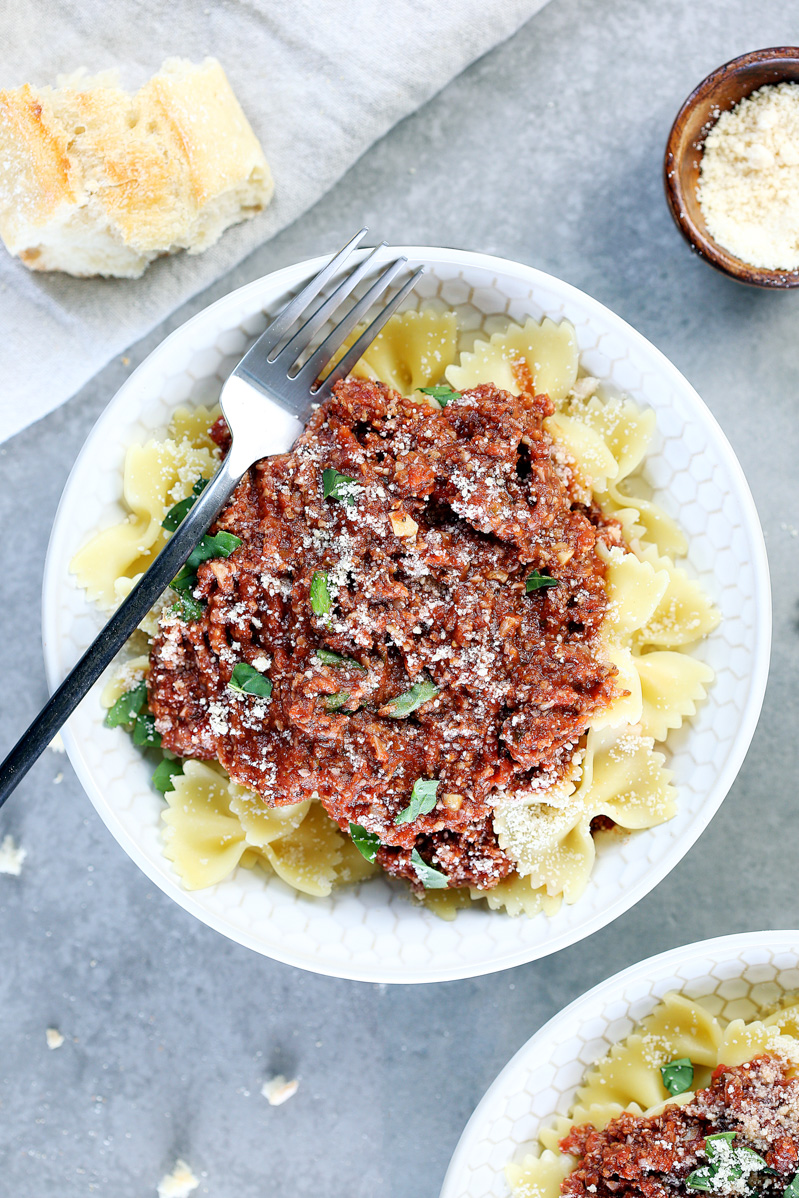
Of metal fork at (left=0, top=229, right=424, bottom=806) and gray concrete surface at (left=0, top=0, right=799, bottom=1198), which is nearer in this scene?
metal fork at (left=0, top=229, right=424, bottom=806)

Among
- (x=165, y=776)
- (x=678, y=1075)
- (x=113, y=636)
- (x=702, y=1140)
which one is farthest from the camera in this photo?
(x=678, y=1075)

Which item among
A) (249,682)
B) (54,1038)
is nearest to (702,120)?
(249,682)

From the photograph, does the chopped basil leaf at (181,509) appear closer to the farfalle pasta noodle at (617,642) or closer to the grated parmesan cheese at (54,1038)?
the farfalle pasta noodle at (617,642)

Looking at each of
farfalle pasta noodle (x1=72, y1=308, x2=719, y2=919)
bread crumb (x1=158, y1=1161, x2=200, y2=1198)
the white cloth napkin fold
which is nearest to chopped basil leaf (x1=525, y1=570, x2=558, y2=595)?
farfalle pasta noodle (x1=72, y1=308, x2=719, y2=919)

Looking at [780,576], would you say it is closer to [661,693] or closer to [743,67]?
[661,693]

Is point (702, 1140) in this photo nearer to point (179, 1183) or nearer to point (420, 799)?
point (420, 799)

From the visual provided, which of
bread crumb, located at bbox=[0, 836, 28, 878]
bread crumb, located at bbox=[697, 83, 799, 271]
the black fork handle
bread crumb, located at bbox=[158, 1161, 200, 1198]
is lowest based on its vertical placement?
bread crumb, located at bbox=[158, 1161, 200, 1198]

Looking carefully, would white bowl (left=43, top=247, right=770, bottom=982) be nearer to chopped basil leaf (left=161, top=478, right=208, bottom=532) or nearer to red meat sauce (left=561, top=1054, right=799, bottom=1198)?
chopped basil leaf (left=161, top=478, right=208, bottom=532)
